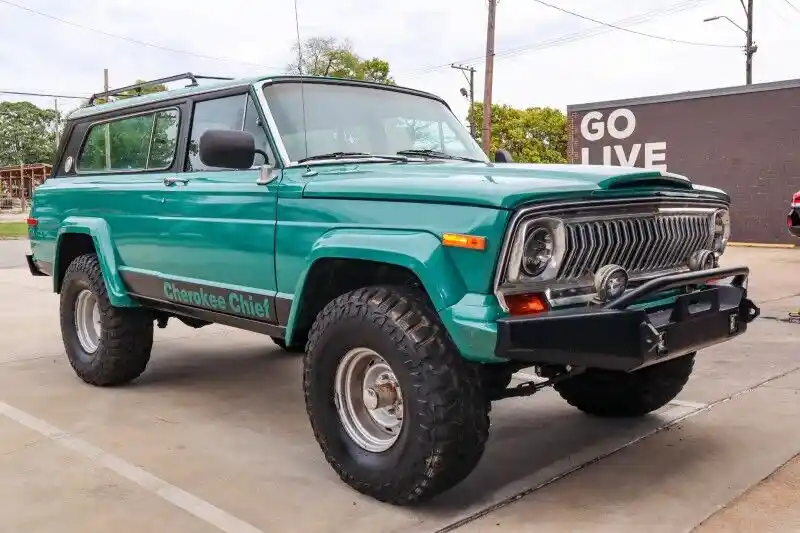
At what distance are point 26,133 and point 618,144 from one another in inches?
3467

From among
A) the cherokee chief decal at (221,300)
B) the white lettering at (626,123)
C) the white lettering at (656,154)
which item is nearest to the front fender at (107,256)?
the cherokee chief decal at (221,300)

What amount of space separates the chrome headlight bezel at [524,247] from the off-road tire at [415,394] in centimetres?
40

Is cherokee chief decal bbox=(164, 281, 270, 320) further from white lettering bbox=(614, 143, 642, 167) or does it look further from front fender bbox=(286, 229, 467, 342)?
white lettering bbox=(614, 143, 642, 167)

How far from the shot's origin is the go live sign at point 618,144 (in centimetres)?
2061

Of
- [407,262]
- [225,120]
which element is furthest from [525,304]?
[225,120]

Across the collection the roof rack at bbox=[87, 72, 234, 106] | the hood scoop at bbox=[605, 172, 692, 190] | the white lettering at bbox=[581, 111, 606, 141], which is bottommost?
the hood scoop at bbox=[605, 172, 692, 190]

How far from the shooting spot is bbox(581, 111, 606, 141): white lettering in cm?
2162

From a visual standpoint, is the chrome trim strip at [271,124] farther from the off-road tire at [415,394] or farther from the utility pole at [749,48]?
the utility pole at [749,48]

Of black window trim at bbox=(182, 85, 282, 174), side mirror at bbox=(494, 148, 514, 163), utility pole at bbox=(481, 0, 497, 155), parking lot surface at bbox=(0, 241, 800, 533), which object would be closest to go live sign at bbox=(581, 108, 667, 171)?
utility pole at bbox=(481, 0, 497, 155)

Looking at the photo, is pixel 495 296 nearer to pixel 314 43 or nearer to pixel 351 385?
pixel 351 385

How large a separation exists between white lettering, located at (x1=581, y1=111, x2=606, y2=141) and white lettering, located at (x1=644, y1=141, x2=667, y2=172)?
1403mm

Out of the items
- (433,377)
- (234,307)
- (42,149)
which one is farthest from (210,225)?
(42,149)

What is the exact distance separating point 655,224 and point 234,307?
2.19m

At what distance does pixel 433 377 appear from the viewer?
3.06 meters
